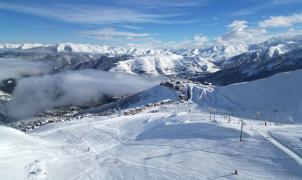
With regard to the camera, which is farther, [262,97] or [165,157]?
[262,97]

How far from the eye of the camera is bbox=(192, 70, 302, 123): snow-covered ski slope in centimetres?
7462

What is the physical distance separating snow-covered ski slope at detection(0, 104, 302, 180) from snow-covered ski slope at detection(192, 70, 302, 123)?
101ft

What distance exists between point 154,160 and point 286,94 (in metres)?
59.4

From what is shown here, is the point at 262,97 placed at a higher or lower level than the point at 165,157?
higher

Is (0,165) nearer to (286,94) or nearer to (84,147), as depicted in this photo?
(84,147)

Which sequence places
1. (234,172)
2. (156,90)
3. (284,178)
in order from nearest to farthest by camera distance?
(284,178), (234,172), (156,90)

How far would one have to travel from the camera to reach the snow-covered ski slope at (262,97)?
2938 inches

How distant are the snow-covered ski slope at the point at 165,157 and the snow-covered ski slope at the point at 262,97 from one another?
30.9 metres

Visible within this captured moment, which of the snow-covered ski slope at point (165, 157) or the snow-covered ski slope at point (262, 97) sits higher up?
the snow-covered ski slope at point (262, 97)

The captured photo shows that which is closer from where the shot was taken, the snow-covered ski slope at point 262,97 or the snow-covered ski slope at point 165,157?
the snow-covered ski slope at point 165,157

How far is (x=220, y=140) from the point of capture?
34.3 metres

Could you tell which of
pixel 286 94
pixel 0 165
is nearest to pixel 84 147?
pixel 0 165

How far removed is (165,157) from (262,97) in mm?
60378

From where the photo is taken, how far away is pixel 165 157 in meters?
31.9
